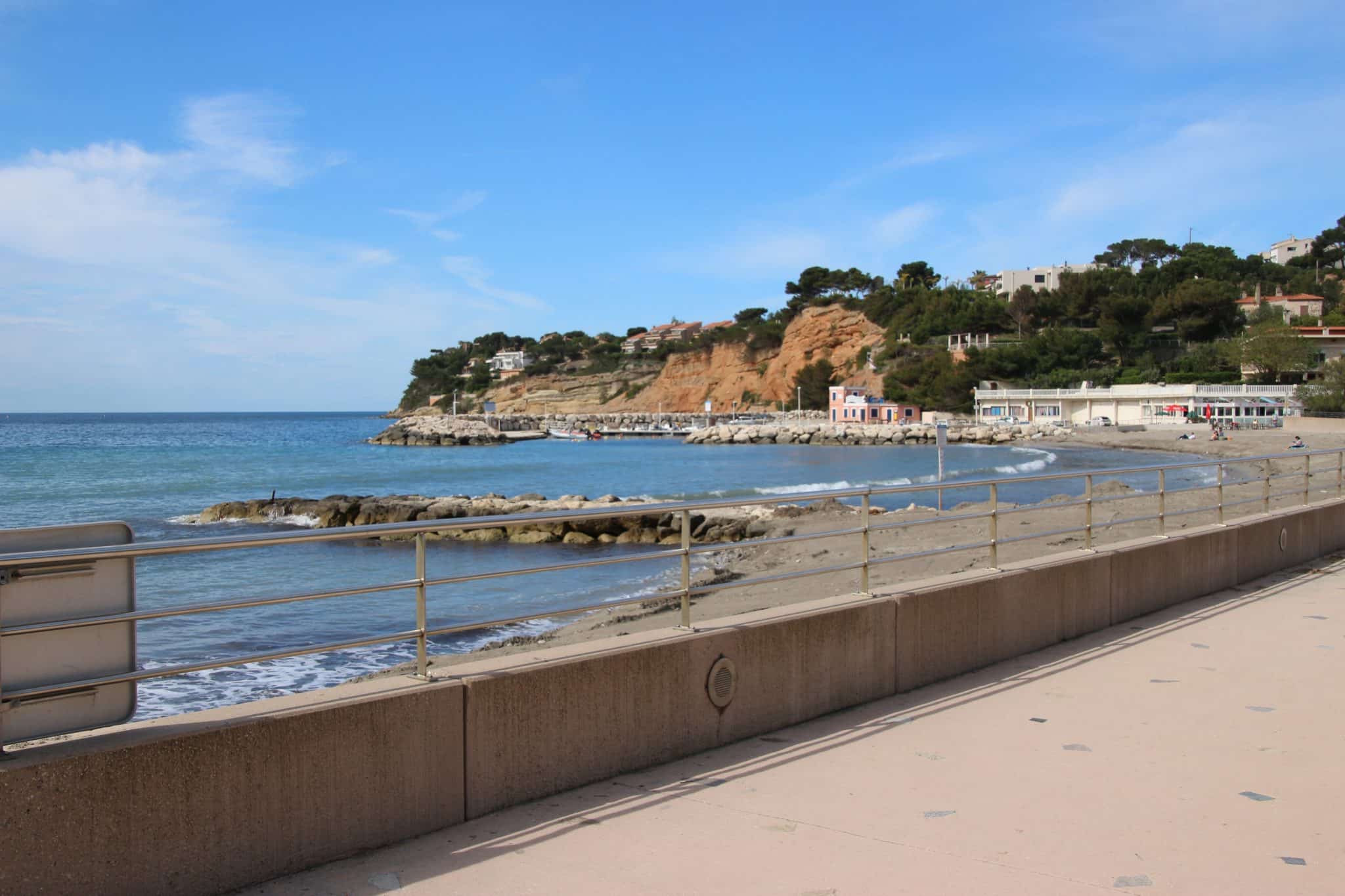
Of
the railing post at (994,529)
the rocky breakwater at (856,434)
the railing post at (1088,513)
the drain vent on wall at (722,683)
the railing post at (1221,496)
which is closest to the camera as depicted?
the drain vent on wall at (722,683)

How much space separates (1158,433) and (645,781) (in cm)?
8444

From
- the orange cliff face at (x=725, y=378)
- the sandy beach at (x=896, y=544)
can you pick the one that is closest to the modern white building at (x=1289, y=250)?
the orange cliff face at (x=725, y=378)

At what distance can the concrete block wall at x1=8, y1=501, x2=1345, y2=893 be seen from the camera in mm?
3449

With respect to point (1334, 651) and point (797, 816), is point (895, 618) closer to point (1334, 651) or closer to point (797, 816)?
point (797, 816)

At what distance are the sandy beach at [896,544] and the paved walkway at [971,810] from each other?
36.7 inches

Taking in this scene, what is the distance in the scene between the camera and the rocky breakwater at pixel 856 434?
89875 mm

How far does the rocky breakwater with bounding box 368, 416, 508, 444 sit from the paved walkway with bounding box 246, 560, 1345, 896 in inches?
4926

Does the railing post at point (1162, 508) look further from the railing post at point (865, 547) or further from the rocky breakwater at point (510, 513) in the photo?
the rocky breakwater at point (510, 513)

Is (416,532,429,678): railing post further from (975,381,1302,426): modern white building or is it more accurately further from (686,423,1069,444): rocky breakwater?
(686,423,1069,444): rocky breakwater

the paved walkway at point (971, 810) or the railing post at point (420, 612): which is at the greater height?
the railing post at point (420, 612)

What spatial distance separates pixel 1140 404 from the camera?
93.0m

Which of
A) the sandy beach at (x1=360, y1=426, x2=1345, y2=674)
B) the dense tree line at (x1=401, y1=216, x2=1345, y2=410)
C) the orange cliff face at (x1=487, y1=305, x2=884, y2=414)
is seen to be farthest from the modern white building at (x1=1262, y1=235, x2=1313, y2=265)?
the sandy beach at (x1=360, y1=426, x2=1345, y2=674)

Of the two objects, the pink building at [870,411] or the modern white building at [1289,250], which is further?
the modern white building at [1289,250]

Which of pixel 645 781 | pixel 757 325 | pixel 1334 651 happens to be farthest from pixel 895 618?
pixel 757 325
